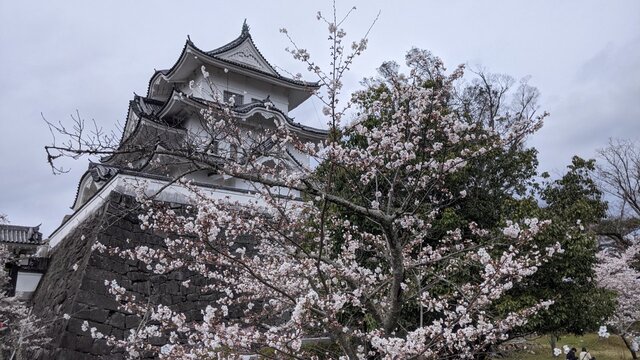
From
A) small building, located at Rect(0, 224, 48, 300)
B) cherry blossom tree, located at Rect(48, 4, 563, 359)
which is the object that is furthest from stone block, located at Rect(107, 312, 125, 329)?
small building, located at Rect(0, 224, 48, 300)

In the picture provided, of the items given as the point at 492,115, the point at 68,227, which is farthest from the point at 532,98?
the point at 68,227

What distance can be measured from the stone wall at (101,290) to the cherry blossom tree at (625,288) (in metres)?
11.8

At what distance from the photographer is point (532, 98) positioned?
17.6 meters

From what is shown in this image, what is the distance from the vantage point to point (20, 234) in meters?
14.0

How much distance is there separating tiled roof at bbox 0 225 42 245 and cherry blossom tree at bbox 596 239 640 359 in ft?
56.1

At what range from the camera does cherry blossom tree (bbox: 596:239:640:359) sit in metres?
12.8

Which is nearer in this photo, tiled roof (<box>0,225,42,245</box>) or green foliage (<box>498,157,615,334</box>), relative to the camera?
green foliage (<box>498,157,615,334</box>)

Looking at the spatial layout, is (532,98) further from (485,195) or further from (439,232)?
(439,232)

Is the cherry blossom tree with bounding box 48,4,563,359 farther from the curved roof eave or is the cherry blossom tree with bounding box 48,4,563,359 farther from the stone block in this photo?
the curved roof eave

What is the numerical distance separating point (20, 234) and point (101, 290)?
8168mm

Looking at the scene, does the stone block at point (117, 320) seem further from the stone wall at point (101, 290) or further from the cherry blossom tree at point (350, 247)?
the cherry blossom tree at point (350, 247)

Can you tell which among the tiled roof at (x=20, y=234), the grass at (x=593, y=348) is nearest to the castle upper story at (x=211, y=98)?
the tiled roof at (x=20, y=234)

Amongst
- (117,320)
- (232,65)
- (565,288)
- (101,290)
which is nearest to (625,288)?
(565,288)

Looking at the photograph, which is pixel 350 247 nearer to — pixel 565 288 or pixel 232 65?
pixel 565 288
